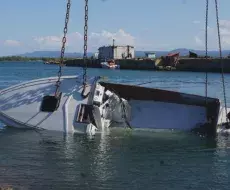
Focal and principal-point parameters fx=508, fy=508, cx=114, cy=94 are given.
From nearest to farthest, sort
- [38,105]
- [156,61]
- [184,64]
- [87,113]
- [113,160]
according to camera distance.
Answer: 1. [113,160]
2. [87,113]
3. [38,105]
4. [184,64]
5. [156,61]

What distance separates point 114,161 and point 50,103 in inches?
246

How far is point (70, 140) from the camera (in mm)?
20422

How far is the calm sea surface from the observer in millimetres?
13797

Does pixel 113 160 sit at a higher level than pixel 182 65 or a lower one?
lower

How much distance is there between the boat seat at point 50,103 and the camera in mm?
21797

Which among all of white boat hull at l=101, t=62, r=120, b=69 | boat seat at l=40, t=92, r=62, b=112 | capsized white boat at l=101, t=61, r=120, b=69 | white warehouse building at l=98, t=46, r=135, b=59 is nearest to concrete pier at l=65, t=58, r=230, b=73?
white boat hull at l=101, t=62, r=120, b=69

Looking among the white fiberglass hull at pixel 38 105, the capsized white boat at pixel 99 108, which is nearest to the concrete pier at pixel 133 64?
the capsized white boat at pixel 99 108

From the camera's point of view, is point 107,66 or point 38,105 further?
point 107,66

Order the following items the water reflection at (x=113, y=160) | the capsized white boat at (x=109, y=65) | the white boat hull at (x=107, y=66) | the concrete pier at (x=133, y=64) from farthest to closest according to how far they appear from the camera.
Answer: the capsized white boat at (x=109, y=65) → the white boat hull at (x=107, y=66) → the concrete pier at (x=133, y=64) → the water reflection at (x=113, y=160)

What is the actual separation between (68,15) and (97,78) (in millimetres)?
3509

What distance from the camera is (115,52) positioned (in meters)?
138

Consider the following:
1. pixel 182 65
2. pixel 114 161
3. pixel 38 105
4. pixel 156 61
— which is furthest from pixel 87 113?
pixel 156 61

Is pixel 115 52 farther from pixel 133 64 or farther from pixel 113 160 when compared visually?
pixel 113 160

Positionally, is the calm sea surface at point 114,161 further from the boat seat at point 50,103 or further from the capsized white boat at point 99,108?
the boat seat at point 50,103
